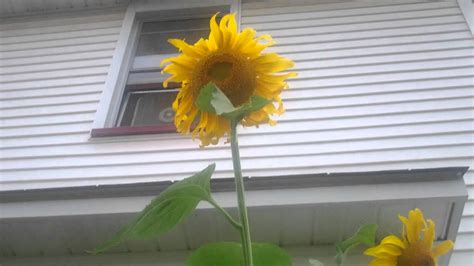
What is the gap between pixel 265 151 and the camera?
375 cm

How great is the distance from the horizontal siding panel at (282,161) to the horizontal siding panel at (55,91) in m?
0.93

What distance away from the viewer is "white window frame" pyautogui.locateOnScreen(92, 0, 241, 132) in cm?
429

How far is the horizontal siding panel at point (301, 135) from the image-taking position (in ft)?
12.3

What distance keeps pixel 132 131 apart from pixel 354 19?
2.27 meters

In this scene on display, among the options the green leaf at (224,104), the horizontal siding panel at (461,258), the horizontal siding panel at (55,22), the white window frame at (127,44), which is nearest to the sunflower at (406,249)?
the green leaf at (224,104)

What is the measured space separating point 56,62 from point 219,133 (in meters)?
4.24

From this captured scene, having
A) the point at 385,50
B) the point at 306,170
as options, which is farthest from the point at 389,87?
the point at 306,170

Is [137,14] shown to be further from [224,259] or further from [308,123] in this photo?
[224,259]

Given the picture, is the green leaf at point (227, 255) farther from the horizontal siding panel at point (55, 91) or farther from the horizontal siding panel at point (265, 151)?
the horizontal siding panel at point (55, 91)

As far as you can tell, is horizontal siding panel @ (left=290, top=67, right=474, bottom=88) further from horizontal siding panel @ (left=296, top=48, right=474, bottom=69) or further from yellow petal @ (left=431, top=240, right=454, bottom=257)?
yellow petal @ (left=431, top=240, right=454, bottom=257)

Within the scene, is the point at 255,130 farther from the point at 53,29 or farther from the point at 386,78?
the point at 53,29

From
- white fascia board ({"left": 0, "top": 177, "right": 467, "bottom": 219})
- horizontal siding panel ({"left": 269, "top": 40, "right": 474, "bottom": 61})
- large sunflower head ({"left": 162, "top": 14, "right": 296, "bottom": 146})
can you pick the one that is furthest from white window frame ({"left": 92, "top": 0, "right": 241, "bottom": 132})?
large sunflower head ({"left": 162, "top": 14, "right": 296, "bottom": 146})

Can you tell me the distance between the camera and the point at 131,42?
16.5ft

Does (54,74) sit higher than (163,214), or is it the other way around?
(54,74)
